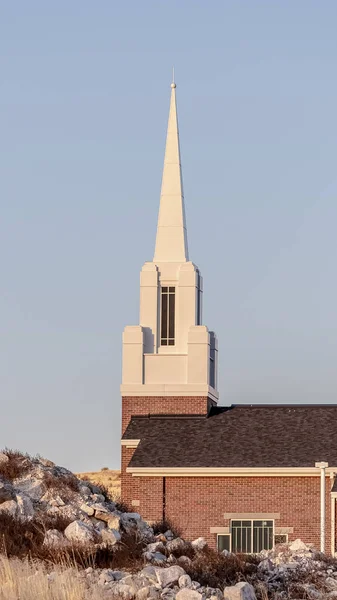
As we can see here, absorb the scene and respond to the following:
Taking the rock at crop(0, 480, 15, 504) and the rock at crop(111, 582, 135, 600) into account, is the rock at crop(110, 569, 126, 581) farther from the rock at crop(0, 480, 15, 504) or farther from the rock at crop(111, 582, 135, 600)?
the rock at crop(0, 480, 15, 504)

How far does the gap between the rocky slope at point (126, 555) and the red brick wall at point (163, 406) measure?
24902 mm

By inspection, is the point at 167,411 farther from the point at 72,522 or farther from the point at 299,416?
the point at 72,522

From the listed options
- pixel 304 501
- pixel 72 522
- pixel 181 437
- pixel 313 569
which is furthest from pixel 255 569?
pixel 181 437

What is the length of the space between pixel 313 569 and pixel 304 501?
23.2 meters

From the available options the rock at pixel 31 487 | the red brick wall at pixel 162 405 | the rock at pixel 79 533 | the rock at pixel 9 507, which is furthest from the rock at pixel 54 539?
the red brick wall at pixel 162 405

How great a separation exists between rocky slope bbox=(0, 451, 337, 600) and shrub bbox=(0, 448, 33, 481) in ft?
0.06

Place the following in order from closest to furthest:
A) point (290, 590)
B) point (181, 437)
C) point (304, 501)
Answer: point (290, 590), point (304, 501), point (181, 437)

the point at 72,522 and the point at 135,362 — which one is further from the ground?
the point at 135,362

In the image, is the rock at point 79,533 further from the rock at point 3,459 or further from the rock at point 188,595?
the rock at point 3,459

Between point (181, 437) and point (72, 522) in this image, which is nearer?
point (72, 522)

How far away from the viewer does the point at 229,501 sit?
47969 millimetres

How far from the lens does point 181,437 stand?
2000 inches

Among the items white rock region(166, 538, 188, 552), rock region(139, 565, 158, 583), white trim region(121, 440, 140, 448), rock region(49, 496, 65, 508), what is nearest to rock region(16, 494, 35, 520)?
rock region(49, 496, 65, 508)

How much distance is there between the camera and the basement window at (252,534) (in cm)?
4684
